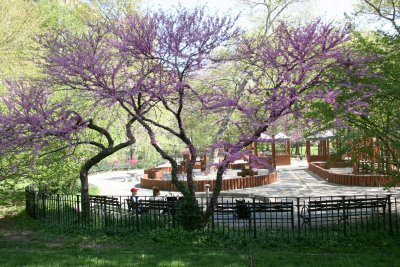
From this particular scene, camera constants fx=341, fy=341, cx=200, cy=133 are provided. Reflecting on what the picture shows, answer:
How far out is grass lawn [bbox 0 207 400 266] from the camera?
263 inches

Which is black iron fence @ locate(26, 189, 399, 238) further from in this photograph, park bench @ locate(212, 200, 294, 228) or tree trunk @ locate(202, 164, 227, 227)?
tree trunk @ locate(202, 164, 227, 227)

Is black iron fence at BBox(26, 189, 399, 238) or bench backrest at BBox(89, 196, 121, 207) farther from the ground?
→ bench backrest at BBox(89, 196, 121, 207)

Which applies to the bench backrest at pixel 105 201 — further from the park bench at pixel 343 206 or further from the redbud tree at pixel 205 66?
the park bench at pixel 343 206

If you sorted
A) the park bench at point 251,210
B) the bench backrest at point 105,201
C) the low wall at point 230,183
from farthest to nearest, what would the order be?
the low wall at point 230,183 < the bench backrest at point 105,201 < the park bench at point 251,210

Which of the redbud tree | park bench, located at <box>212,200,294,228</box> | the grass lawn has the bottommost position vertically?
the grass lawn

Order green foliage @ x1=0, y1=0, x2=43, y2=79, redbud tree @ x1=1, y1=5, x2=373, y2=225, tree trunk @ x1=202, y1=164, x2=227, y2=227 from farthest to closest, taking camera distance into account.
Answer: green foliage @ x1=0, y1=0, x2=43, y2=79, tree trunk @ x1=202, y1=164, x2=227, y2=227, redbud tree @ x1=1, y1=5, x2=373, y2=225

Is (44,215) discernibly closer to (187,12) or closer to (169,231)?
(169,231)

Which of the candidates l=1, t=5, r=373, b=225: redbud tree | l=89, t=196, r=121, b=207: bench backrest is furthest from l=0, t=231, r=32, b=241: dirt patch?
l=1, t=5, r=373, b=225: redbud tree

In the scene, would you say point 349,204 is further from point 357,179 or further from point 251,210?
point 357,179

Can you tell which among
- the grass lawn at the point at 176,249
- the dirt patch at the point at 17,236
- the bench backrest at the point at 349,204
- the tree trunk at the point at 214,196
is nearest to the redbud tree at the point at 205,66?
the tree trunk at the point at 214,196

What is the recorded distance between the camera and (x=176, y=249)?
25.7 ft

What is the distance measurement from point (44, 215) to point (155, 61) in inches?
270

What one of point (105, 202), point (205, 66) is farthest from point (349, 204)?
point (105, 202)

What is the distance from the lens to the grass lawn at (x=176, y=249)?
21.9 feet
